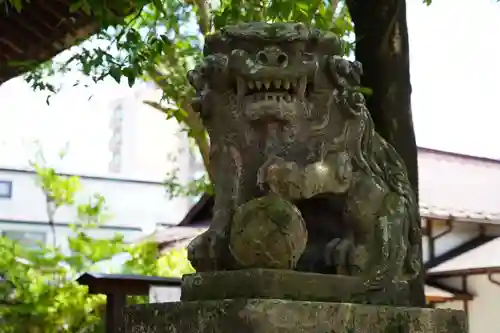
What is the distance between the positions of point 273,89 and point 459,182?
977 cm

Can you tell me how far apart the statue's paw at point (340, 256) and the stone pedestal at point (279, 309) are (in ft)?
0.16

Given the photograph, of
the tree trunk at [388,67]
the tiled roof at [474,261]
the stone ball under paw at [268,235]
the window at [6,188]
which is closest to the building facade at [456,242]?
the tiled roof at [474,261]

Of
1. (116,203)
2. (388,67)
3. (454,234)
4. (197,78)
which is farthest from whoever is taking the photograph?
(116,203)

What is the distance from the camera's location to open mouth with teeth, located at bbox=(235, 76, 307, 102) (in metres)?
2.12

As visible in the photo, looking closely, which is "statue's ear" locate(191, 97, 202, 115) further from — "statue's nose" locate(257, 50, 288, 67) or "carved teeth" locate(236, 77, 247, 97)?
"statue's nose" locate(257, 50, 288, 67)

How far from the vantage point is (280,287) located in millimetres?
1892

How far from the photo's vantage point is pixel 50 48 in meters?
4.02

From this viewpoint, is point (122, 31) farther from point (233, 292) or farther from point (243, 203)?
point (233, 292)

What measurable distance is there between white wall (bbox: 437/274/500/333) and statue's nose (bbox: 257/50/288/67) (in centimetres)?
655

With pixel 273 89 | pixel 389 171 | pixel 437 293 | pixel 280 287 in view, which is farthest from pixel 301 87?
pixel 437 293

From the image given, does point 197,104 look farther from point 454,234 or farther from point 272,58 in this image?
point 454,234

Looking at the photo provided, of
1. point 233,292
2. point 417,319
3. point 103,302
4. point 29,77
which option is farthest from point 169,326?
point 103,302

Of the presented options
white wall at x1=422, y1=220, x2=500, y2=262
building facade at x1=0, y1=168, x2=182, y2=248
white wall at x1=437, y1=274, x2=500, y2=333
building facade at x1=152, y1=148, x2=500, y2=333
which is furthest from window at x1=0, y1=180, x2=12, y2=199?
white wall at x1=437, y1=274, x2=500, y2=333

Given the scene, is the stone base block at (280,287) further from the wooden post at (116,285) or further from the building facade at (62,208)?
the building facade at (62,208)
